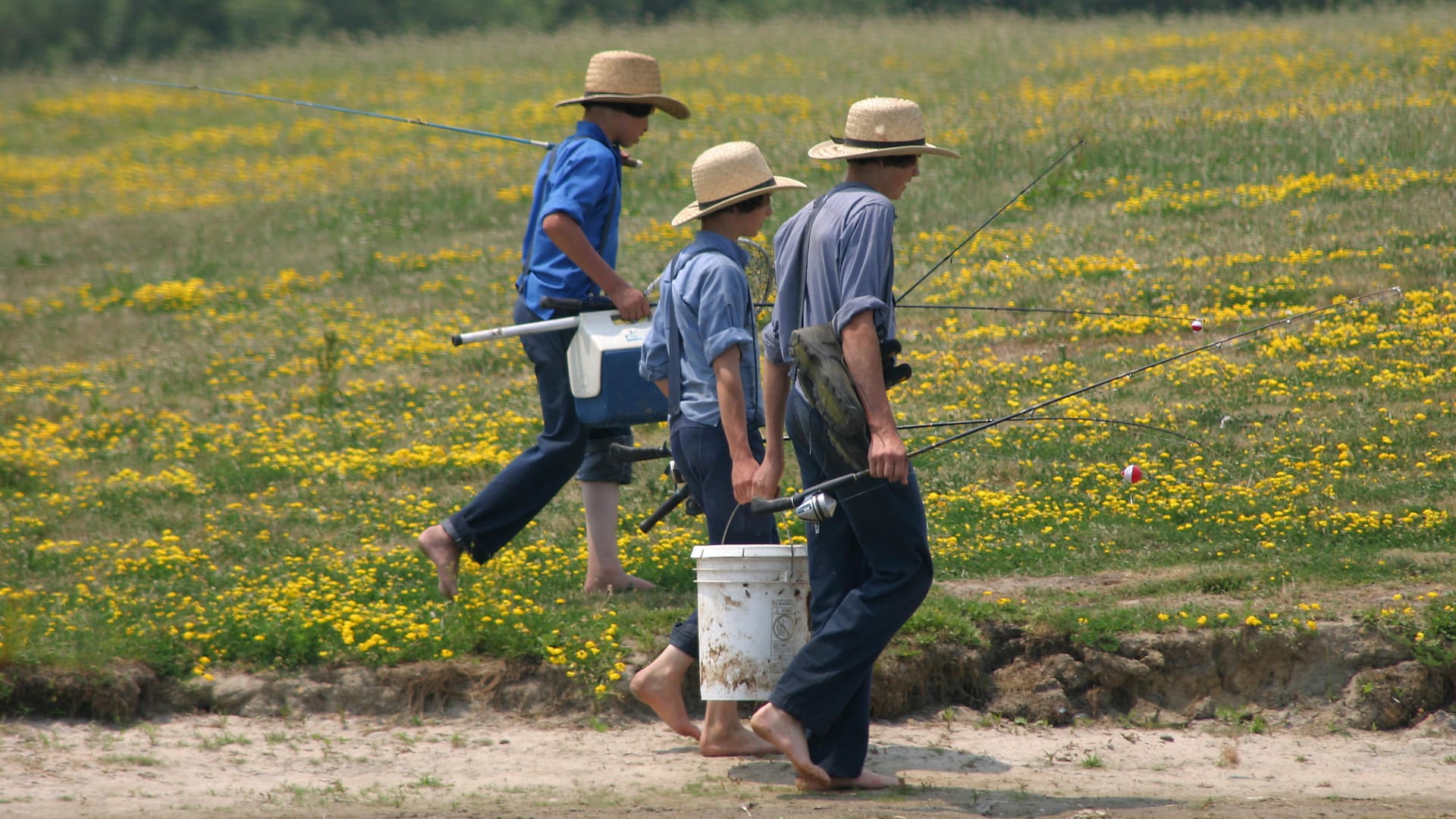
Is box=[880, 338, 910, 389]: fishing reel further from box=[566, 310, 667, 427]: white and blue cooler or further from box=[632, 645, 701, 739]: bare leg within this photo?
box=[566, 310, 667, 427]: white and blue cooler

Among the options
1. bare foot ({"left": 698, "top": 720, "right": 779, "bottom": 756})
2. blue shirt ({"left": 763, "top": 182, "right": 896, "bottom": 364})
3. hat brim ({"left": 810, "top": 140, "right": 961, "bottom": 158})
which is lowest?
bare foot ({"left": 698, "top": 720, "right": 779, "bottom": 756})

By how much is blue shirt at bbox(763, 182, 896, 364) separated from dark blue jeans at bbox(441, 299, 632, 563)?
1.58 m

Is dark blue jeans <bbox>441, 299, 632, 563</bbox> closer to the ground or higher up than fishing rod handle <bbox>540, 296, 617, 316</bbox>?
closer to the ground

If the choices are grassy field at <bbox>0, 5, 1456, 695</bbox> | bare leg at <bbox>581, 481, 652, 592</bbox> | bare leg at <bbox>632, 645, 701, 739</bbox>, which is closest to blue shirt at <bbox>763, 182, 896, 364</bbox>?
bare leg at <bbox>632, 645, 701, 739</bbox>

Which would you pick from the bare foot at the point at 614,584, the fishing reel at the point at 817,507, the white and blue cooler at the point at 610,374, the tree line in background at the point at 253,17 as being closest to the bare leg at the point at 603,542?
the bare foot at the point at 614,584

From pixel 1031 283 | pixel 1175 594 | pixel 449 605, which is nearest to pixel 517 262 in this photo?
pixel 1031 283

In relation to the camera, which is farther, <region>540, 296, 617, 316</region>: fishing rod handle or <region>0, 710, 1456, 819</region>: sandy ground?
<region>540, 296, 617, 316</region>: fishing rod handle

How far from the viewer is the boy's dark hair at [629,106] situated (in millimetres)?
5922

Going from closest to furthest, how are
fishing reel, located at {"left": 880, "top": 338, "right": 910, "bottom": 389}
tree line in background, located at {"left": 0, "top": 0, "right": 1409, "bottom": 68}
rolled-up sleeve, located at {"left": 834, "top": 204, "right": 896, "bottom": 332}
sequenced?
rolled-up sleeve, located at {"left": 834, "top": 204, "right": 896, "bottom": 332}, fishing reel, located at {"left": 880, "top": 338, "right": 910, "bottom": 389}, tree line in background, located at {"left": 0, "top": 0, "right": 1409, "bottom": 68}

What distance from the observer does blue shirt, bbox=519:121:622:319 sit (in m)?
5.77

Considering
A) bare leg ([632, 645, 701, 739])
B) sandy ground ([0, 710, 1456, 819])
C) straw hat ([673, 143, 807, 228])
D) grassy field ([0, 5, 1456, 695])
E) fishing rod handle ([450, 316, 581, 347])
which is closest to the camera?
sandy ground ([0, 710, 1456, 819])

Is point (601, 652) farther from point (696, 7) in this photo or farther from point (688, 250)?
point (696, 7)

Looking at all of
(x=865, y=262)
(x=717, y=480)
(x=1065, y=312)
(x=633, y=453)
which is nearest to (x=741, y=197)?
(x=865, y=262)

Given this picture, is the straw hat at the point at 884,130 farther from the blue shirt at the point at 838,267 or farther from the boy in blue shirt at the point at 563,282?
the boy in blue shirt at the point at 563,282
